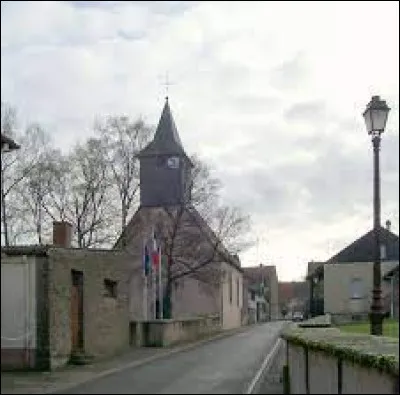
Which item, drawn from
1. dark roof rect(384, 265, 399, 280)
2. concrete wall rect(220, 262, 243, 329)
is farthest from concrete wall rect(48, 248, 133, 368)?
concrete wall rect(220, 262, 243, 329)

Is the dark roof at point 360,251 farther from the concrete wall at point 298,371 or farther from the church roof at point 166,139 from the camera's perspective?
the church roof at point 166,139

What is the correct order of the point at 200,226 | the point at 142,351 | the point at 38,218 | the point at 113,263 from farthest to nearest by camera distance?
the point at 200,226 < the point at 38,218 < the point at 142,351 < the point at 113,263

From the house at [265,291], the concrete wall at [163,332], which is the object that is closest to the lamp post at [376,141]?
the concrete wall at [163,332]

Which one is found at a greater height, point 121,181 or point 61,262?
point 121,181

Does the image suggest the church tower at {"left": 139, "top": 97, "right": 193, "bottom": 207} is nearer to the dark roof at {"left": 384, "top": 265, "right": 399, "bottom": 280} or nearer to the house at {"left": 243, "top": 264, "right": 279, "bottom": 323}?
the dark roof at {"left": 384, "top": 265, "right": 399, "bottom": 280}

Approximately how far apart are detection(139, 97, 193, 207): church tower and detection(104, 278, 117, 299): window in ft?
93.9

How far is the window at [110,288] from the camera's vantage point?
1296 inches

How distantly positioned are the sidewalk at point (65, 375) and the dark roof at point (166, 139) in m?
26.6

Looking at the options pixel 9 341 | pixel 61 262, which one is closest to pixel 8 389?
pixel 9 341

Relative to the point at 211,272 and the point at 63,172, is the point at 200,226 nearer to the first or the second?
the point at 211,272

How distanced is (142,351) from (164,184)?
3038cm

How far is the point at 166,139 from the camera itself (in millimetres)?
69375

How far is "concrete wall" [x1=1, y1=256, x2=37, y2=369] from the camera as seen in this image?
6262 millimetres

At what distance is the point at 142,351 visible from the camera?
3638 centimetres
